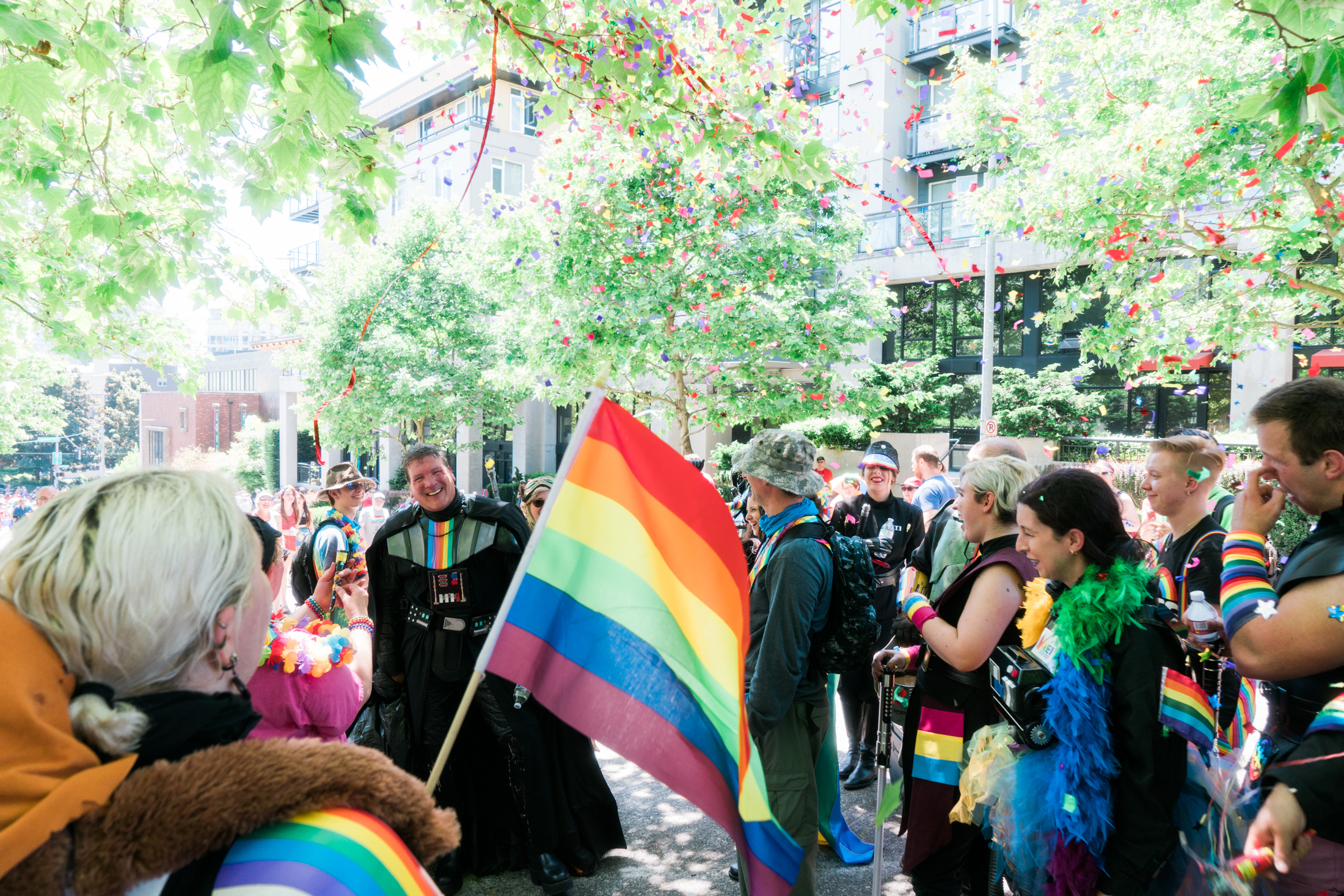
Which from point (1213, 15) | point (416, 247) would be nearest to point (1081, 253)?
point (1213, 15)

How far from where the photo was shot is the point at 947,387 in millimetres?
22234

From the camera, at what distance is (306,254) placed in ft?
119

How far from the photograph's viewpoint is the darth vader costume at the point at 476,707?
3941mm

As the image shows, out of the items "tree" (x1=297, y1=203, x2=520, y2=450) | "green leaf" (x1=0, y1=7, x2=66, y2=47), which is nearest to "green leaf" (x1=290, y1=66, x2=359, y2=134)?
"green leaf" (x1=0, y1=7, x2=66, y2=47)

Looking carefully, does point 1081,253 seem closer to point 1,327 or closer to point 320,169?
point 320,169

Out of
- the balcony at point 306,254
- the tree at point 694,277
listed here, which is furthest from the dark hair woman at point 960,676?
the balcony at point 306,254

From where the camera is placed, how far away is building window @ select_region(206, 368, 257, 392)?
4491 cm

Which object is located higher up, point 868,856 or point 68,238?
point 68,238

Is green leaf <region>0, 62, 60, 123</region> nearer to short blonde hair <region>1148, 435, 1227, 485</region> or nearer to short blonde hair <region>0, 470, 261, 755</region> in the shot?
short blonde hair <region>0, 470, 261, 755</region>

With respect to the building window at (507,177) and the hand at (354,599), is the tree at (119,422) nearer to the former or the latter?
the building window at (507,177)

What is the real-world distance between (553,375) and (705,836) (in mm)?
12801

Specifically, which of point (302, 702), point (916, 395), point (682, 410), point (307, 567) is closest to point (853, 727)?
point (302, 702)

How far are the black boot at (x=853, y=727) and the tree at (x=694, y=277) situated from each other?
32.2 ft

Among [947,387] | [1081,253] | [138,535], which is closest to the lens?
[138,535]
